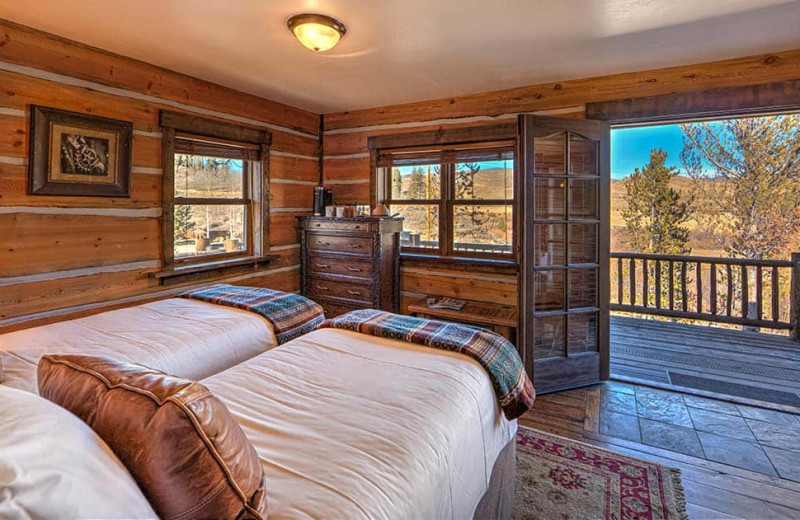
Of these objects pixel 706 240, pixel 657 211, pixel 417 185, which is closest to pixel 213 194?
pixel 417 185

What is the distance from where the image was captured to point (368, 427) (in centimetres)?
121

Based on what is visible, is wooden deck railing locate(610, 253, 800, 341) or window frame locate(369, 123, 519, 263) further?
wooden deck railing locate(610, 253, 800, 341)

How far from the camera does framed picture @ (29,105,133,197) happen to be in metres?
2.61

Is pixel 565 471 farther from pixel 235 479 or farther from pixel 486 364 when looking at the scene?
pixel 235 479

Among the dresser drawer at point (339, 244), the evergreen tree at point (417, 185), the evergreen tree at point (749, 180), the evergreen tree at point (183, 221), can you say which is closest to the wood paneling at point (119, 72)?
the evergreen tree at point (183, 221)

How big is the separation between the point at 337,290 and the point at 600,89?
304cm

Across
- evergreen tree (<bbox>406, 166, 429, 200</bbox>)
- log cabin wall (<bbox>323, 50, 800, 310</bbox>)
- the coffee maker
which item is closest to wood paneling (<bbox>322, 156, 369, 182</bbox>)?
log cabin wall (<bbox>323, 50, 800, 310</bbox>)

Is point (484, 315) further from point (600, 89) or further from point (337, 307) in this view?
point (600, 89)

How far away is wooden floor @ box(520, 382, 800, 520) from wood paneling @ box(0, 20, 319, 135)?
12.1 feet

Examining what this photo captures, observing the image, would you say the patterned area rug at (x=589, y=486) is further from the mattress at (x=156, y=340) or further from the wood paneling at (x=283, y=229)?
the wood paneling at (x=283, y=229)

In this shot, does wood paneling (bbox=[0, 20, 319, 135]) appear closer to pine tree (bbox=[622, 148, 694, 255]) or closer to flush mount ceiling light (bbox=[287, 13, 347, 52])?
flush mount ceiling light (bbox=[287, 13, 347, 52])

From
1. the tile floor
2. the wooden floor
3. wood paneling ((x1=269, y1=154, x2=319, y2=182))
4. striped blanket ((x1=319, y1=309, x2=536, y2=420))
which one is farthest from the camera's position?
wood paneling ((x1=269, y1=154, x2=319, y2=182))

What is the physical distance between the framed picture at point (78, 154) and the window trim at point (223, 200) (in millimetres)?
314

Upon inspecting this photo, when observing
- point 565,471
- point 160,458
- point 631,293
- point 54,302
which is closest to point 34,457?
point 160,458
